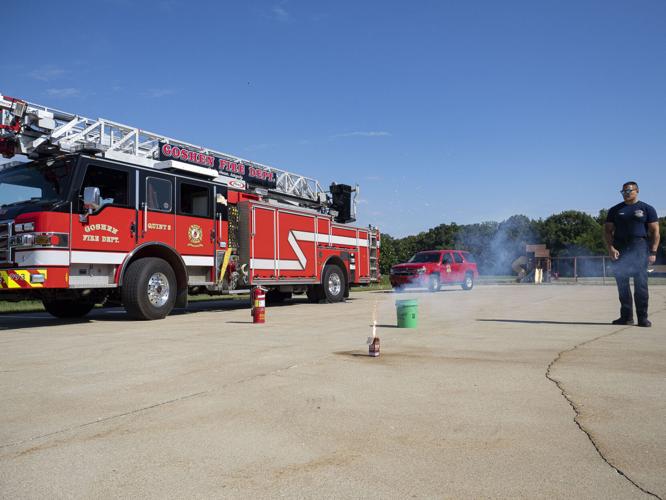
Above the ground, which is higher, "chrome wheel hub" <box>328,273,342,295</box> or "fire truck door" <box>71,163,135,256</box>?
"fire truck door" <box>71,163,135,256</box>

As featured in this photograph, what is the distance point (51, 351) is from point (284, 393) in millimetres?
3855

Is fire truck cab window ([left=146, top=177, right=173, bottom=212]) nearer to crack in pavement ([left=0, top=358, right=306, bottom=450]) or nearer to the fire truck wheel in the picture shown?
the fire truck wheel

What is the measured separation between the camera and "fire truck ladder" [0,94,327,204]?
9.32 m

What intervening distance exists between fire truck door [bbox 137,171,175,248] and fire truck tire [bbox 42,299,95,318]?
219cm

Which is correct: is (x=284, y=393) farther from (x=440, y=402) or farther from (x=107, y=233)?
(x=107, y=233)

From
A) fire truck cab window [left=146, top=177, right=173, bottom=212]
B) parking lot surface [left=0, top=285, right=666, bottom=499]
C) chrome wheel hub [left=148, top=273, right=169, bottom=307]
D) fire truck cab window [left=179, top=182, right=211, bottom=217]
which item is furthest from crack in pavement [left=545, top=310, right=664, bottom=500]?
fire truck cab window [left=179, top=182, right=211, bottom=217]

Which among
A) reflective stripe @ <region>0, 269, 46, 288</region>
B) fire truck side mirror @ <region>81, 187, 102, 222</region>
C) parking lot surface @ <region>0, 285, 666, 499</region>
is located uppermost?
fire truck side mirror @ <region>81, 187, 102, 222</region>

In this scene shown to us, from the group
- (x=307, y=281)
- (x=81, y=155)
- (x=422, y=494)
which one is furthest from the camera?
(x=307, y=281)

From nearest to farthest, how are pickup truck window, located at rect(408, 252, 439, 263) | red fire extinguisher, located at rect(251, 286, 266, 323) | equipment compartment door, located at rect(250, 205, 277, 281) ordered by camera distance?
red fire extinguisher, located at rect(251, 286, 266, 323), equipment compartment door, located at rect(250, 205, 277, 281), pickup truck window, located at rect(408, 252, 439, 263)

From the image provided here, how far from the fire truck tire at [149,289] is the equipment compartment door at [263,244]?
8.04 feet

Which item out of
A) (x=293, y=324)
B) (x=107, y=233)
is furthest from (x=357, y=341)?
(x=107, y=233)

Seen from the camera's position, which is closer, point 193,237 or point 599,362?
point 599,362

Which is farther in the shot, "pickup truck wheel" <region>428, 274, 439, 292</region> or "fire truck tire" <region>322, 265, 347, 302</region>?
"pickup truck wheel" <region>428, 274, 439, 292</region>

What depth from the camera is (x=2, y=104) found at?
9.30 meters
